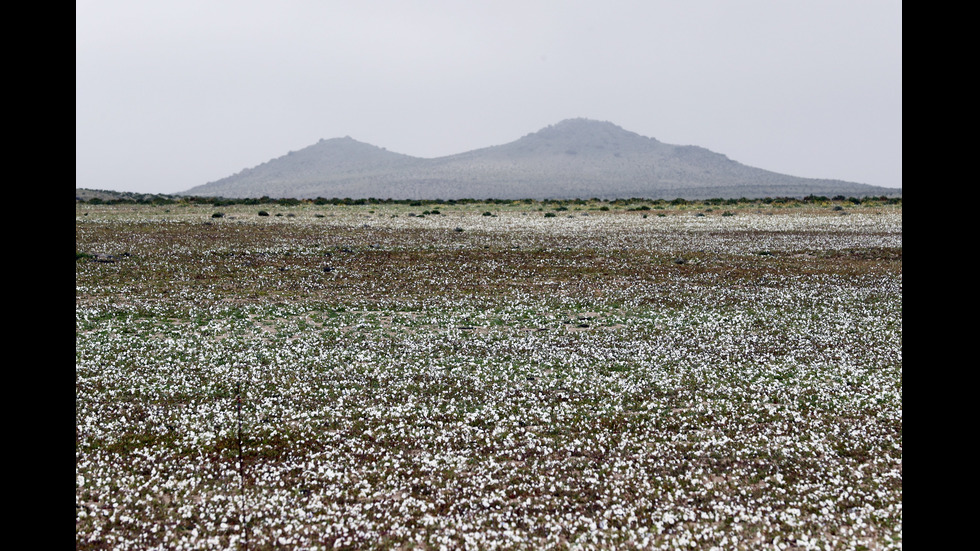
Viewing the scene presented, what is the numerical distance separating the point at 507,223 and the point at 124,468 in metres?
50.6

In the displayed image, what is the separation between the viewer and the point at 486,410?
1224cm

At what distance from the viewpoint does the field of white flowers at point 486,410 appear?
8.27 meters

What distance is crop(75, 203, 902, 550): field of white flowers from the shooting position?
326 inches

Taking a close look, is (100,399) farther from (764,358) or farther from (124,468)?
(764,358)

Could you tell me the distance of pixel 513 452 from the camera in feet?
34.1
